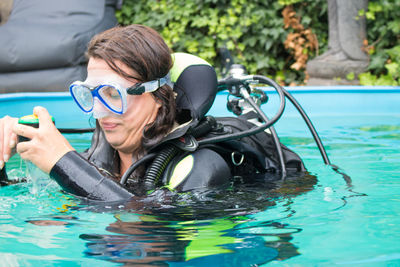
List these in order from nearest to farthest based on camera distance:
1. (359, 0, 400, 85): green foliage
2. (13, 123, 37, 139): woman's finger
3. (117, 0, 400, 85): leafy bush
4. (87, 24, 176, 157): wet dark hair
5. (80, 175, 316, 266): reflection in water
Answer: (80, 175, 316, 266): reflection in water → (13, 123, 37, 139): woman's finger → (87, 24, 176, 157): wet dark hair → (359, 0, 400, 85): green foliage → (117, 0, 400, 85): leafy bush

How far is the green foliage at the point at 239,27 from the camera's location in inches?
307

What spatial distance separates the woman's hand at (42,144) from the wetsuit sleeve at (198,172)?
0.43 m

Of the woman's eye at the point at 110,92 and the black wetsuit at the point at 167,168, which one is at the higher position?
the woman's eye at the point at 110,92

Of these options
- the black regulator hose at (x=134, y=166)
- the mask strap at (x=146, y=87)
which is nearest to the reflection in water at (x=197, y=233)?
the black regulator hose at (x=134, y=166)

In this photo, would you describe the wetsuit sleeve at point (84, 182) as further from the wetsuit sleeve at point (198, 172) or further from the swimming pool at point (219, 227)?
the wetsuit sleeve at point (198, 172)

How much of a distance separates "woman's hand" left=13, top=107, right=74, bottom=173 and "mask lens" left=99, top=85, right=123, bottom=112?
22 centimetres

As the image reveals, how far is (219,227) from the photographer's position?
2004 millimetres

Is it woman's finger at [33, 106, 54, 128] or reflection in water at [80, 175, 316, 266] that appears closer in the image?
reflection in water at [80, 175, 316, 266]

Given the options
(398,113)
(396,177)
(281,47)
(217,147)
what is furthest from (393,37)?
(217,147)

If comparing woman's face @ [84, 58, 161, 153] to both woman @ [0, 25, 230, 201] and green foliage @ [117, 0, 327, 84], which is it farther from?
green foliage @ [117, 0, 327, 84]

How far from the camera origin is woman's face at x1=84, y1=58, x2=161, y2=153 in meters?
2.12

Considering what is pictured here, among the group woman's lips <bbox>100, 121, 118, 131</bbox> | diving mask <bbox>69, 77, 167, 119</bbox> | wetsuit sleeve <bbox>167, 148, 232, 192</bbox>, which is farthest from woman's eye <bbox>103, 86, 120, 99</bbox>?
wetsuit sleeve <bbox>167, 148, 232, 192</bbox>

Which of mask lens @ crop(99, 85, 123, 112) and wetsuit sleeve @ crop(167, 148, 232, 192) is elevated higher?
mask lens @ crop(99, 85, 123, 112)

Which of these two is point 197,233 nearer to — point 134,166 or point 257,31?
point 134,166
